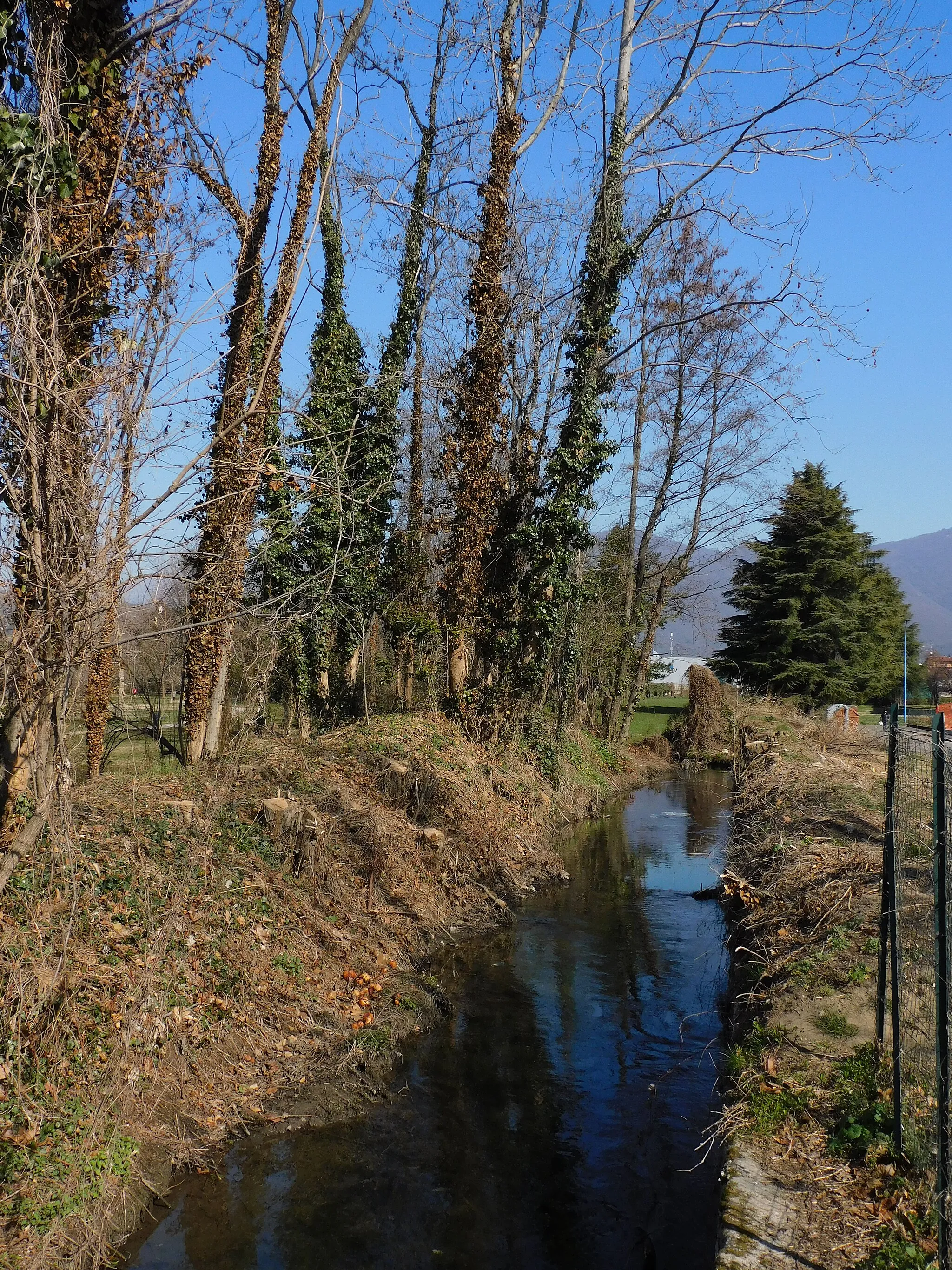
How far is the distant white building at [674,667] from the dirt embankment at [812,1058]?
23245 millimetres

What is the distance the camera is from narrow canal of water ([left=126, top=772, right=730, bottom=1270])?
6074mm

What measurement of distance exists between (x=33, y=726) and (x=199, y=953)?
9.28 feet

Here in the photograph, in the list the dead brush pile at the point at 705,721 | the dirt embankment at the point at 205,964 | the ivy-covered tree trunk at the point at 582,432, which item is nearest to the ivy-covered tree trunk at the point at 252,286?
the dirt embankment at the point at 205,964

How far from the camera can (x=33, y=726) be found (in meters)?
6.36

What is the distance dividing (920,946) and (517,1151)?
3482 mm

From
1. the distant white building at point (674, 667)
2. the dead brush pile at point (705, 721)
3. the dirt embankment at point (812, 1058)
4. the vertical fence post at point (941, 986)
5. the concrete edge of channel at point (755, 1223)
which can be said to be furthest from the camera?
the distant white building at point (674, 667)

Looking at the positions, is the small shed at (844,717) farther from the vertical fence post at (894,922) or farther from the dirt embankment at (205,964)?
the vertical fence post at (894,922)

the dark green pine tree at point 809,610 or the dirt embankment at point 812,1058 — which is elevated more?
the dark green pine tree at point 809,610

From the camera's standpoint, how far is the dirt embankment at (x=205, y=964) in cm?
604

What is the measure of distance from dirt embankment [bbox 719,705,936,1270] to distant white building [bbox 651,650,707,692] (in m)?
23.2

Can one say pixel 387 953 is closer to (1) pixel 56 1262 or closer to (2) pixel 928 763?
(1) pixel 56 1262

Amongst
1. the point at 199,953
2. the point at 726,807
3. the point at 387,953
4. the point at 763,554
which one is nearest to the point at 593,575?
the point at 726,807

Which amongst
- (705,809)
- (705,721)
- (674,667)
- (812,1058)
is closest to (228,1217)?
(812,1058)

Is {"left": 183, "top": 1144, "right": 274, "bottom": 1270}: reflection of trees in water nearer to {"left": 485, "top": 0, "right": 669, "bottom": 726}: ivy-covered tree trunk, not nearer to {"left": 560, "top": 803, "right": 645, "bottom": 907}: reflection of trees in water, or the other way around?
{"left": 560, "top": 803, "right": 645, "bottom": 907}: reflection of trees in water
